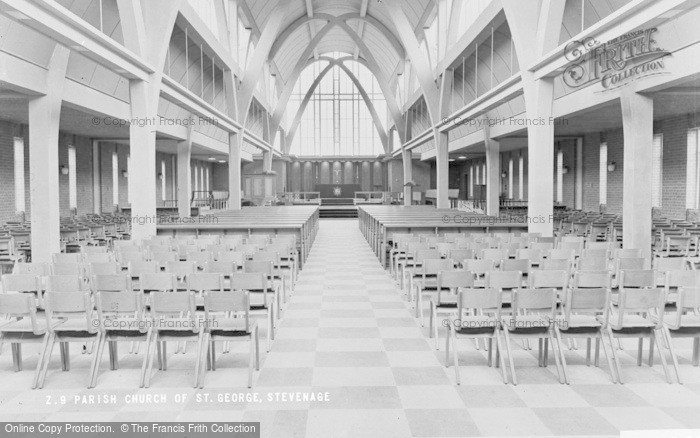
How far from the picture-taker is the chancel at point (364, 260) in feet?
14.8

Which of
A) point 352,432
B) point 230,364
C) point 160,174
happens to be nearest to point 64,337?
point 230,364

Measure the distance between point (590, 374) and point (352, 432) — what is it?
262 cm

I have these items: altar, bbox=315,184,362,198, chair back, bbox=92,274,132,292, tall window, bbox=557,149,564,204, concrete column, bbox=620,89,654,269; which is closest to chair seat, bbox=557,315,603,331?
chair back, bbox=92,274,132,292

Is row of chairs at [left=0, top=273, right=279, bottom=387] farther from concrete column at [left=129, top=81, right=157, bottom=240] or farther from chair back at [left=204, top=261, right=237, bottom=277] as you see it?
concrete column at [left=129, top=81, right=157, bottom=240]

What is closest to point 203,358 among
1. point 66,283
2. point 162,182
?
point 66,283

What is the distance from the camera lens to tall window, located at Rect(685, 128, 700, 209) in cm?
1552

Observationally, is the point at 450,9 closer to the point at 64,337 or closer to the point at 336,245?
the point at 336,245

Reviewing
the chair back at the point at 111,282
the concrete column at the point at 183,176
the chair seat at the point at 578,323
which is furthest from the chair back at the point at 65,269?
the concrete column at the point at 183,176

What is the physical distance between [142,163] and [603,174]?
17.6 metres

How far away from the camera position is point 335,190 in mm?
46125

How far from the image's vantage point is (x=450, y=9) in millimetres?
23844

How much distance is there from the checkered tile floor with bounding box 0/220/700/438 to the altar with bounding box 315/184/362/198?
3970cm

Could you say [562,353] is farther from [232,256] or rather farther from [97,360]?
[232,256]

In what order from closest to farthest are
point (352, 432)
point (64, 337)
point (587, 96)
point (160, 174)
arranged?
point (352, 432), point (64, 337), point (587, 96), point (160, 174)
